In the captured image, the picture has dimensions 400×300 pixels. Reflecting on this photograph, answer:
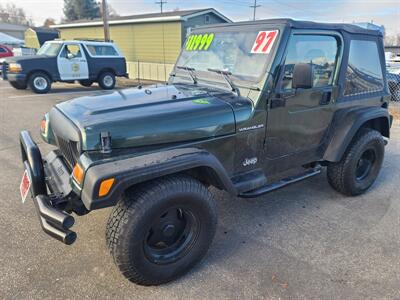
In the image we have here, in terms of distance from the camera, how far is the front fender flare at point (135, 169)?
1988mm

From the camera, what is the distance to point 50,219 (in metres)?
2.12

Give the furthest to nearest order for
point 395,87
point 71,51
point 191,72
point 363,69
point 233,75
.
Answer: point 71,51, point 395,87, point 363,69, point 191,72, point 233,75

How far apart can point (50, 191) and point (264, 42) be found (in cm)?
227

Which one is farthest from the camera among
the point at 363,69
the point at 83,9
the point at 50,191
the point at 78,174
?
the point at 83,9

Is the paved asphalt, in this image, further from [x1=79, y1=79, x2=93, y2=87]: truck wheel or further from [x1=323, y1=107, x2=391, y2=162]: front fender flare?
[x1=79, y1=79, x2=93, y2=87]: truck wheel

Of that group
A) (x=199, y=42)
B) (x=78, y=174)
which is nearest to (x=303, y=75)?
(x=199, y=42)

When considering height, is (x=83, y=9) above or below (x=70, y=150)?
above

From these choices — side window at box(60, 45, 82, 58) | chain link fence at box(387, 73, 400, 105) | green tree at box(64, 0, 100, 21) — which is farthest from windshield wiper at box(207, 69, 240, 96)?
green tree at box(64, 0, 100, 21)

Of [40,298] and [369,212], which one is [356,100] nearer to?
[369,212]

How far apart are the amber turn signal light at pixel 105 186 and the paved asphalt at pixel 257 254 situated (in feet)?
2.85

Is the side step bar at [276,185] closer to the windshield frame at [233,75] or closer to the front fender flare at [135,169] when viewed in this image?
the front fender flare at [135,169]

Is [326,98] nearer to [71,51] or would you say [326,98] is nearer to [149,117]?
[149,117]

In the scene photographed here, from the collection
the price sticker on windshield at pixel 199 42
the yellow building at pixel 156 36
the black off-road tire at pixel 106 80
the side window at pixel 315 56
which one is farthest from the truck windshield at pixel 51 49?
the side window at pixel 315 56

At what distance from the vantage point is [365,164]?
13.6 feet
